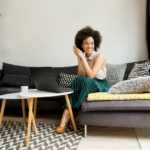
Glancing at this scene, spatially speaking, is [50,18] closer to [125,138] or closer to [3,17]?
[3,17]

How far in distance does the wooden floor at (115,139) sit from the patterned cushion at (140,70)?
73 cm

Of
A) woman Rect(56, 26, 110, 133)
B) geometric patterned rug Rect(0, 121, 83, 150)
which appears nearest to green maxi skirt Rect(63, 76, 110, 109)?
woman Rect(56, 26, 110, 133)

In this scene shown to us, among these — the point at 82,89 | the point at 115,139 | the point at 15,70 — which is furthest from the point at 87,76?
the point at 15,70

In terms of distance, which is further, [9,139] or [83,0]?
[83,0]

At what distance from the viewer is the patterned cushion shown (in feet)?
6.45

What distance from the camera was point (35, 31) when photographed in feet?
10.1

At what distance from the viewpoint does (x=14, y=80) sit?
95.7 inches

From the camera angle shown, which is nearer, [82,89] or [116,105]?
[116,105]

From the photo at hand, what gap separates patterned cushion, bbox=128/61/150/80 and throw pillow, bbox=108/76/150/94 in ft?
2.19

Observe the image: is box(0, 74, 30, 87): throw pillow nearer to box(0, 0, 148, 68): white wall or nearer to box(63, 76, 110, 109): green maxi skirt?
box(0, 0, 148, 68): white wall

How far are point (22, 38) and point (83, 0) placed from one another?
141cm

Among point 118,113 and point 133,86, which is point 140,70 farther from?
point 118,113

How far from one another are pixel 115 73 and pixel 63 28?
1.40 meters

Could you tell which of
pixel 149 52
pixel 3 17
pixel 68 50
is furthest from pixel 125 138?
pixel 3 17
